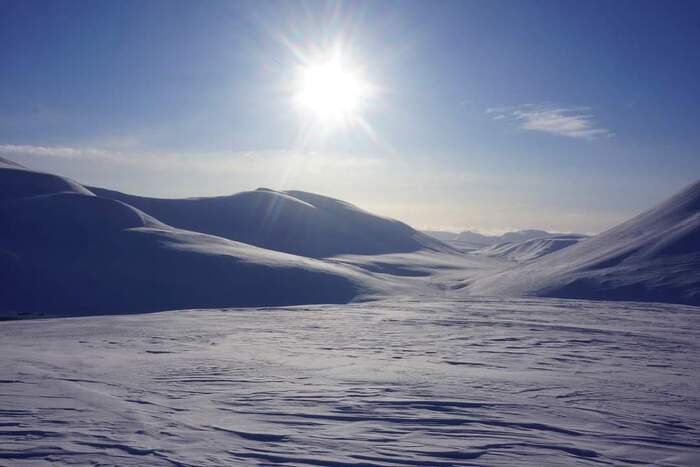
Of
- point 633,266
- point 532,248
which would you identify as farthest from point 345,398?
point 532,248

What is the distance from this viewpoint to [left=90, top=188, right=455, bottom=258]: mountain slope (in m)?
85.4

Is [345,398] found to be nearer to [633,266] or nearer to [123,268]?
[123,268]

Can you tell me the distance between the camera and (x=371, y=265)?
225 ft

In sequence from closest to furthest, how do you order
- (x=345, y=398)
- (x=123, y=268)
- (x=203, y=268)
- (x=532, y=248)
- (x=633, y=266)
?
1. (x=345, y=398)
2. (x=123, y=268)
3. (x=633, y=266)
4. (x=203, y=268)
5. (x=532, y=248)

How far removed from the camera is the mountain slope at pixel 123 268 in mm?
33688

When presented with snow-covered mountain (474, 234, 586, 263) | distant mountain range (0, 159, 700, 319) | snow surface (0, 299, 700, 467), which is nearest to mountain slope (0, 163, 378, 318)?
distant mountain range (0, 159, 700, 319)

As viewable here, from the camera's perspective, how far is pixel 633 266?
1547 inches

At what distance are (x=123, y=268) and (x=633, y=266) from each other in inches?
1385

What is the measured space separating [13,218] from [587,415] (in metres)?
45.7

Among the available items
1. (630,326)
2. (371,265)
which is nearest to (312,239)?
(371,265)

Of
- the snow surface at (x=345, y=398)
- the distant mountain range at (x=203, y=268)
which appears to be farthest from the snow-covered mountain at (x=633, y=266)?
the snow surface at (x=345, y=398)

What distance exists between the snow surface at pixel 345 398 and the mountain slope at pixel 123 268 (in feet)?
50.6

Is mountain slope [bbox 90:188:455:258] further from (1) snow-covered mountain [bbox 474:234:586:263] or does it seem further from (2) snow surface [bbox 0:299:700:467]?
(2) snow surface [bbox 0:299:700:467]

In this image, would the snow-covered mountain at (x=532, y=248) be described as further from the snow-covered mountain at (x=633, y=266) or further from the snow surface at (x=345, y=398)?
the snow surface at (x=345, y=398)
